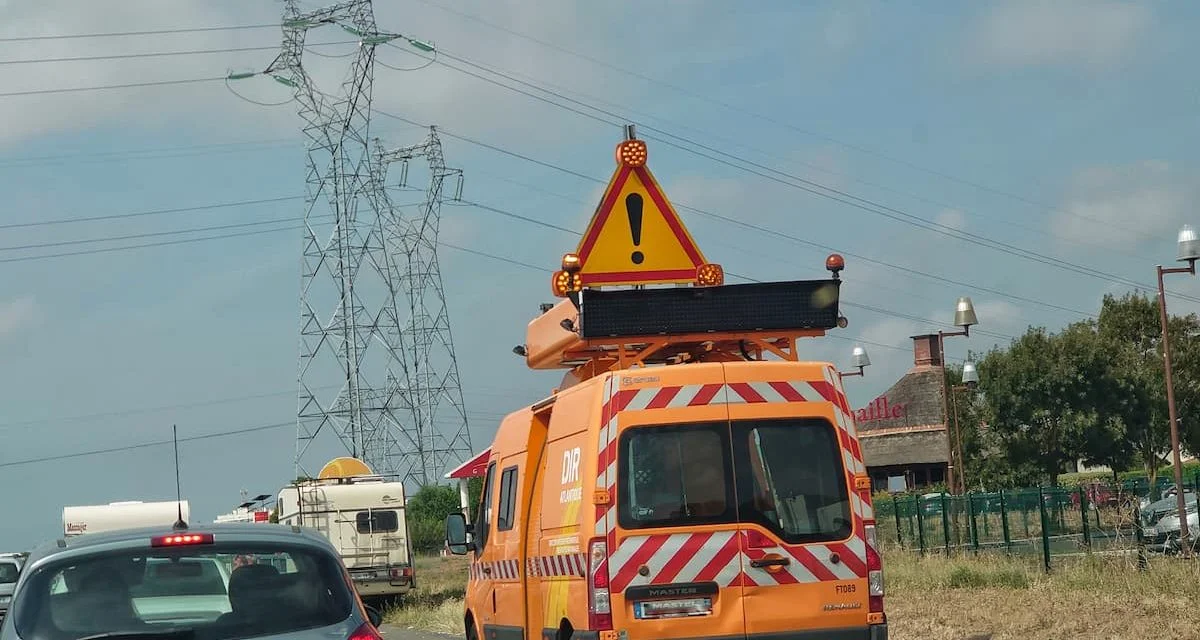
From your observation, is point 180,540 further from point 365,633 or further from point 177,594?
point 365,633

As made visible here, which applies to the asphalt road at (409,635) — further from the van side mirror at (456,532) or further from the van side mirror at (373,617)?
the van side mirror at (373,617)

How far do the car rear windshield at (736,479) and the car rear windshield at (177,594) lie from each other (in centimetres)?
310

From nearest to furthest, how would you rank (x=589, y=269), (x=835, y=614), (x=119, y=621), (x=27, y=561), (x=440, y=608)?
(x=119, y=621)
(x=27, y=561)
(x=835, y=614)
(x=589, y=269)
(x=440, y=608)

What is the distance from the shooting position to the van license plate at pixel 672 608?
971 centimetres

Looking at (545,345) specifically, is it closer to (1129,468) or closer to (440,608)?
(440,608)

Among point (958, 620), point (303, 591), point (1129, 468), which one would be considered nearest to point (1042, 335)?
point (1129, 468)

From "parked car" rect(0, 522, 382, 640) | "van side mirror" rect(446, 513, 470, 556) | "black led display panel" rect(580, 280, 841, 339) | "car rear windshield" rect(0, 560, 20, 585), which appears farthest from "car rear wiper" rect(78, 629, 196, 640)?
"car rear windshield" rect(0, 560, 20, 585)

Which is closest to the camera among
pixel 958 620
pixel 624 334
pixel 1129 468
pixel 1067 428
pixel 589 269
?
pixel 624 334

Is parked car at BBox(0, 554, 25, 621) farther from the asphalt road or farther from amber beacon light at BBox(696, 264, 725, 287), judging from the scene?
amber beacon light at BBox(696, 264, 725, 287)

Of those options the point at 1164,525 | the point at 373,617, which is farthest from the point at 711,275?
the point at 1164,525

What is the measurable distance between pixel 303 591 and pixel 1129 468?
208ft

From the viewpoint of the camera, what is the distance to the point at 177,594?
7.10 m

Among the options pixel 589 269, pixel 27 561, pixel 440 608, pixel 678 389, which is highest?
pixel 589 269

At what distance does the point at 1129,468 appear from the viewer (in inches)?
2584
